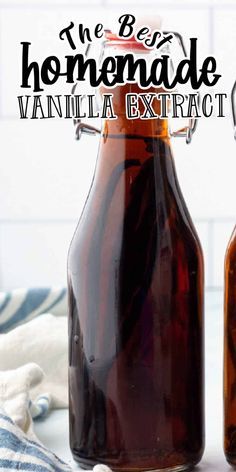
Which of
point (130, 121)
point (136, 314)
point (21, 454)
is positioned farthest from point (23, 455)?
point (130, 121)

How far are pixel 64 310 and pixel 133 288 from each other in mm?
437

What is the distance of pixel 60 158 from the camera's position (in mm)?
1361

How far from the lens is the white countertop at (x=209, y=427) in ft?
2.01

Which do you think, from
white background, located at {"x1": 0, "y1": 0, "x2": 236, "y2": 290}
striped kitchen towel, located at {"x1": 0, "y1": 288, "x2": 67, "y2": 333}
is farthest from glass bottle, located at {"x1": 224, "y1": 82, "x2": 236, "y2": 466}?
white background, located at {"x1": 0, "y1": 0, "x2": 236, "y2": 290}

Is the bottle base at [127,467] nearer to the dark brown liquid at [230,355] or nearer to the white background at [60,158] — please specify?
the dark brown liquid at [230,355]

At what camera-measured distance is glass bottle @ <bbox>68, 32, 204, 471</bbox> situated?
0.56 metres

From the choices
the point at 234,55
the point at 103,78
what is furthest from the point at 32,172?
the point at 103,78

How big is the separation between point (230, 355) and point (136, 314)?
0.07 metres

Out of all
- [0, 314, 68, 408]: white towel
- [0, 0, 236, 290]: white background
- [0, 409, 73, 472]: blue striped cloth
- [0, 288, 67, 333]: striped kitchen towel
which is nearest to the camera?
[0, 409, 73, 472]: blue striped cloth

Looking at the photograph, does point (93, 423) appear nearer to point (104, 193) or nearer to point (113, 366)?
point (113, 366)

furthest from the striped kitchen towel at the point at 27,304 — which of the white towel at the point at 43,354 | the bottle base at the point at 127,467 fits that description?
the bottle base at the point at 127,467

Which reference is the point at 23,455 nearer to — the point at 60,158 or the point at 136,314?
the point at 136,314

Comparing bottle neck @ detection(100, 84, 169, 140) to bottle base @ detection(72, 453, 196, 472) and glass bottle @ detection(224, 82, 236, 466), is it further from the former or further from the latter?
bottle base @ detection(72, 453, 196, 472)

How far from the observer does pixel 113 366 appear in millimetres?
564
